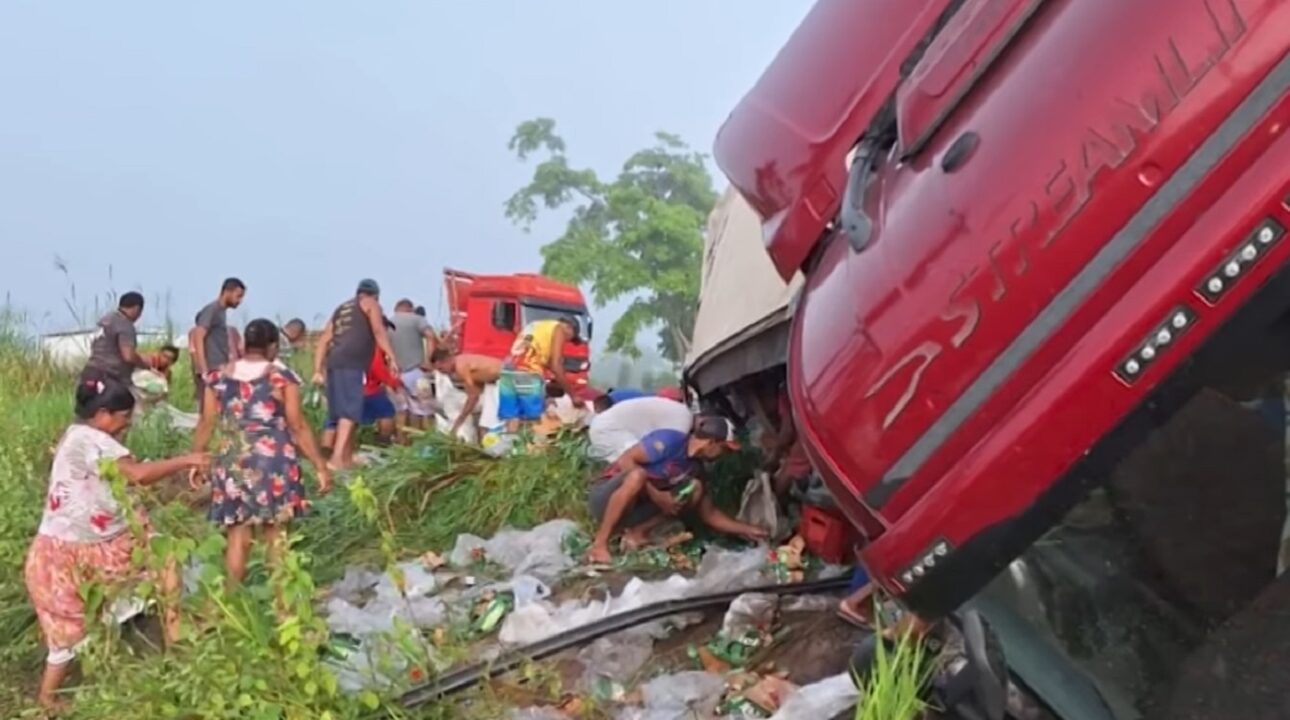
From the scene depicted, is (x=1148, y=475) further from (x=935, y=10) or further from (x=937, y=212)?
(x=935, y=10)

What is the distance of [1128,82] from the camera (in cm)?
177

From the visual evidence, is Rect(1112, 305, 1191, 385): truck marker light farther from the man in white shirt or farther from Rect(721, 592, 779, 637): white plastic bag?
the man in white shirt

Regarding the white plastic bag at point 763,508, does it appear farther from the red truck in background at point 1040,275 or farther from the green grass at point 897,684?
the red truck in background at point 1040,275

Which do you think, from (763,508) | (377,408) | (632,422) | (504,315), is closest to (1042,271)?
(763,508)

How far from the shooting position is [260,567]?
486 cm

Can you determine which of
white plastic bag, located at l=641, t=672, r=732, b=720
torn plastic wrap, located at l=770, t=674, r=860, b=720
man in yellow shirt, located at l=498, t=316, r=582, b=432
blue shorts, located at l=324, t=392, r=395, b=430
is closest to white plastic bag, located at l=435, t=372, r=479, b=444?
blue shorts, located at l=324, t=392, r=395, b=430

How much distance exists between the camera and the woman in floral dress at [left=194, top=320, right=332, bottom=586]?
16.3ft

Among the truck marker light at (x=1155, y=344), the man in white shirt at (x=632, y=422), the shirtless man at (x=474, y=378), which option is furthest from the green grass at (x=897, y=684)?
the shirtless man at (x=474, y=378)

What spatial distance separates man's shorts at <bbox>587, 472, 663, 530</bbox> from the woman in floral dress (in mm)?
1309

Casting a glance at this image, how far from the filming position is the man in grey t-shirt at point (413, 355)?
10023mm

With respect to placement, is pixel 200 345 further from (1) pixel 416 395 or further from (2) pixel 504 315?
(2) pixel 504 315

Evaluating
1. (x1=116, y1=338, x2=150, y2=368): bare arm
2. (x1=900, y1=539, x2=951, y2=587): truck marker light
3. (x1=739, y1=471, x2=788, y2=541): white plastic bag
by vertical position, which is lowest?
(x1=116, y1=338, x2=150, y2=368): bare arm

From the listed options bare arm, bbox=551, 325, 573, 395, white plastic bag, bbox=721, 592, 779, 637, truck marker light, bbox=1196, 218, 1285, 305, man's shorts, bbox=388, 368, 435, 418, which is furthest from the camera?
man's shorts, bbox=388, 368, 435, 418

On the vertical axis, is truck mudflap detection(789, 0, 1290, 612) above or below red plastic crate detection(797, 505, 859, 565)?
above
